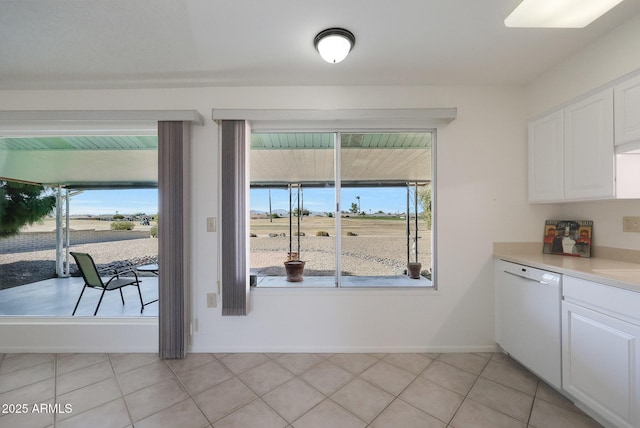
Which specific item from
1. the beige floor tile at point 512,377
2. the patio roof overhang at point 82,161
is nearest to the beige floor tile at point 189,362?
the patio roof overhang at point 82,161

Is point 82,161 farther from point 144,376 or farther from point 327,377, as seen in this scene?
point 327,377

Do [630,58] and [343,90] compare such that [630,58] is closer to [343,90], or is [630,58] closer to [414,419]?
[343,90]

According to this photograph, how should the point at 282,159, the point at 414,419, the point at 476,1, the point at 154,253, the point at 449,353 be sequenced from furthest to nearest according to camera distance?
the point at 282,159 < the point at 154,253 < the point at 449,353 < the point at 414,419 < the point at 476,1

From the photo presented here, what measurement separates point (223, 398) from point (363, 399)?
0.97 metres

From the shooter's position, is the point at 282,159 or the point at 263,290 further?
the point at 282,159

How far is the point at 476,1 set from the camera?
1.38m

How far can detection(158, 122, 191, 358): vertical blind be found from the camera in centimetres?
211

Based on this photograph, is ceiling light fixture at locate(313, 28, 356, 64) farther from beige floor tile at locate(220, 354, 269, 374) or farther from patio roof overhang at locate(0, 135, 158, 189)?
beige floor tile at locate(220, 354, 269, 374)

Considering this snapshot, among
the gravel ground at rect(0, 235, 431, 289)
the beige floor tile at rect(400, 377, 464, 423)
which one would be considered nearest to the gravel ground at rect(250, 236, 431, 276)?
the gravel ground at rect(0, 235, 431, 289)

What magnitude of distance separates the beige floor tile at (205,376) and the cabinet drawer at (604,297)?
2.47 m

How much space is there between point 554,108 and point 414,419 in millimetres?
2545

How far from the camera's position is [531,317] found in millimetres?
1830

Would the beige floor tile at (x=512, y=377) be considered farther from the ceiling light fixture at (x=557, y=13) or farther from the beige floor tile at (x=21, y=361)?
the beige floor tile at (x=21, y=361)

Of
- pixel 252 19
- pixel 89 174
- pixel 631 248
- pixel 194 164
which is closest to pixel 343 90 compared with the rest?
pixel 252 19
